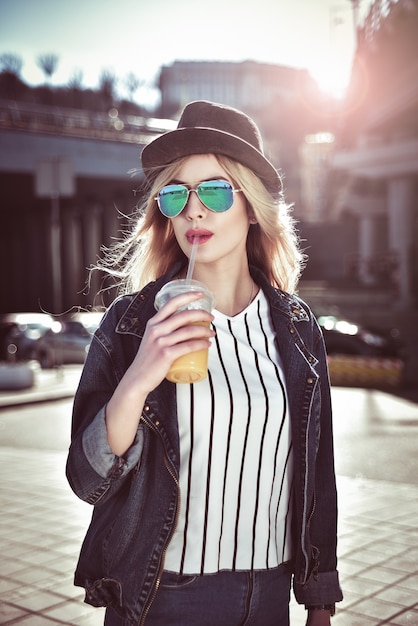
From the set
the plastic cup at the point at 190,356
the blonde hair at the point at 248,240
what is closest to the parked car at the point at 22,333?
the blonde hair at the point at 248,240

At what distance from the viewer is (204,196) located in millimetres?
2215

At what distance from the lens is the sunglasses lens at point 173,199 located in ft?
7.34

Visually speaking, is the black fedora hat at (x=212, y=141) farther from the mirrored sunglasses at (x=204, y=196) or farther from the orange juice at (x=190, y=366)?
the orange juice at (x=190, y=366)

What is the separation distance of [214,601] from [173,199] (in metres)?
1.07

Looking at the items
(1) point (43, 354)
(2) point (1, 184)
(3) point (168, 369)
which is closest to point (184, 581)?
(3) point (168, 369)

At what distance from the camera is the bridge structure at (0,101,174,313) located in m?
35.4

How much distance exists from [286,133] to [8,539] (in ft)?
319

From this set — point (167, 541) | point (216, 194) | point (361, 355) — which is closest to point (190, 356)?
point (167, 541)

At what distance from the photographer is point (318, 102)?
7031 cm

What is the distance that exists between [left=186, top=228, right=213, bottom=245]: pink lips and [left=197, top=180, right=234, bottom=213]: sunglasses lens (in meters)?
0.07

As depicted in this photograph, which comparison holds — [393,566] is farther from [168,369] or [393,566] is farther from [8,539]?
[168,369]

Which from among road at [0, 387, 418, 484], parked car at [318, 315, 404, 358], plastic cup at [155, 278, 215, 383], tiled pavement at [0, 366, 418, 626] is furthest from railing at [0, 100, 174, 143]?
plastic cup at [155, 278, 215, 383]

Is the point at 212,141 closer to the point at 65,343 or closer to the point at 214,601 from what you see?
the point at 214,601

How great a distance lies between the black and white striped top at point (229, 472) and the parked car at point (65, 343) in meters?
18.8
